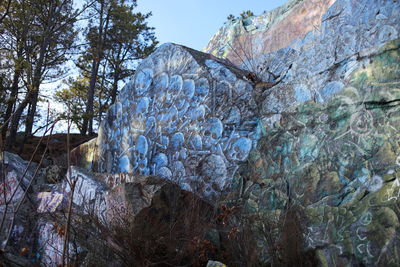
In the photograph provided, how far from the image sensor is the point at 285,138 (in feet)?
17.4

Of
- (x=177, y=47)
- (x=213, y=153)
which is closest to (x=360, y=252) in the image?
(x=213, y=153)

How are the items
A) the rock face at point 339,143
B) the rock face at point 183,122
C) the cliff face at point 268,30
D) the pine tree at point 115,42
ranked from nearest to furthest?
1. the rock face at point 339,143
2. the rock face at point 183,122
3. the cliff face at point 268,30
4. the pine tree at point 115,42

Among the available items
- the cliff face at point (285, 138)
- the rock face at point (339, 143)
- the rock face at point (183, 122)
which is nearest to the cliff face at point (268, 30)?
the cliff face at point (285, 138)

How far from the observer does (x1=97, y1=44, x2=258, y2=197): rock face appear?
226 inches

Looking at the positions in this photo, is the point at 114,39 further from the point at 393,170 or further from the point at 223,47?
the point at 393,170

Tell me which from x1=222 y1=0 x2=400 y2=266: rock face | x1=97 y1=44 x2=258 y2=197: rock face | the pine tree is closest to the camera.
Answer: x1=222 y1=0 x2=400 y2=266: rock face

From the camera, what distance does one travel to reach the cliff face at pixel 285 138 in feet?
13.6

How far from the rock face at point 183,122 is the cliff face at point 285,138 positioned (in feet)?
0.06

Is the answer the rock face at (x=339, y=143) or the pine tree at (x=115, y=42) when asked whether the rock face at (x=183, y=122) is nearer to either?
the rock face at (x=339, y=143)

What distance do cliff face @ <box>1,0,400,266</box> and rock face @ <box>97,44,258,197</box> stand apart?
0.02m

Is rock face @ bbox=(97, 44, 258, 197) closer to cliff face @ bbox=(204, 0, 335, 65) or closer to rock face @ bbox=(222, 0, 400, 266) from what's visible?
rock face @ bbox=(222, 0, 400, 266)

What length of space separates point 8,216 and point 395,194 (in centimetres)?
425

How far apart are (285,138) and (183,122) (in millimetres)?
1732

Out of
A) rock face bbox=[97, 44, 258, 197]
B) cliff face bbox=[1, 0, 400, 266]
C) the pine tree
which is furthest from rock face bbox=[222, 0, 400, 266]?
the pine tree
